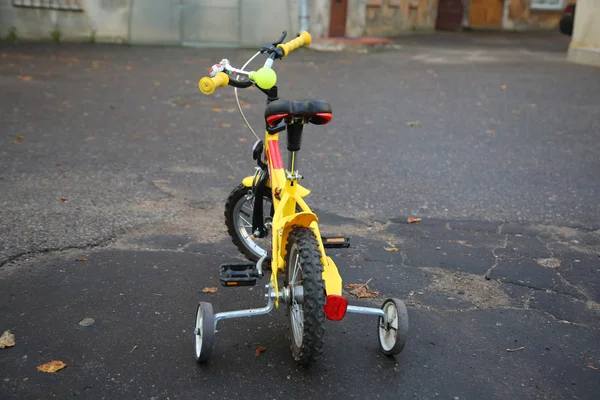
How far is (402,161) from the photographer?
7.45 meters

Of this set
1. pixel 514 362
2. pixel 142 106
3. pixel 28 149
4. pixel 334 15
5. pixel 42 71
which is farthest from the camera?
pixel 334 15

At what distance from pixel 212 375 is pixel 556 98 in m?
8.93

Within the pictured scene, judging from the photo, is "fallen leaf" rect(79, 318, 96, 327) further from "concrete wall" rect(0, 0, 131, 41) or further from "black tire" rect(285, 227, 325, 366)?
"concrete wall" rect(0, 0, 131, 41)

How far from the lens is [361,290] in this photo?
438 cm

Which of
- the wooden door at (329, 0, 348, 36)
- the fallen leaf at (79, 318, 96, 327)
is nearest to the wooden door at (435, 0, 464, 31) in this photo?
the wooden door at (329, 0, 348, 36)

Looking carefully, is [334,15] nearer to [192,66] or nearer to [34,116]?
[192,66]

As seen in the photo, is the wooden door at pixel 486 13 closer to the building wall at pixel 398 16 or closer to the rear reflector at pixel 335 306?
the building wall at pixel 398 16

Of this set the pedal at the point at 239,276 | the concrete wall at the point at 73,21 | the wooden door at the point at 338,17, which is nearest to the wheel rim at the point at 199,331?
the pedal at the point at 239,276

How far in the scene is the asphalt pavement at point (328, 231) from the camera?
11.4ft

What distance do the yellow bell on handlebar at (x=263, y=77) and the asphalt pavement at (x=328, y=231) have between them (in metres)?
1.27

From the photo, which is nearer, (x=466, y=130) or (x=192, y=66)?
(x=466, y=130)

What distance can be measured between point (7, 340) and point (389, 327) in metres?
1.90

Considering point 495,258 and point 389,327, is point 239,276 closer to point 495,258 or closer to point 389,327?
point 389,327

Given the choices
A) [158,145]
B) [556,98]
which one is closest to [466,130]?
[556,98]
